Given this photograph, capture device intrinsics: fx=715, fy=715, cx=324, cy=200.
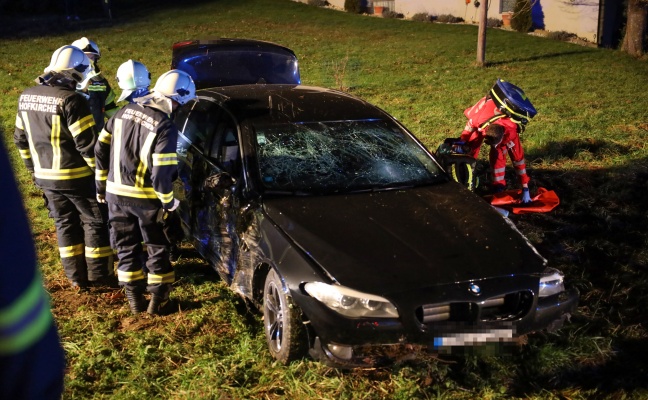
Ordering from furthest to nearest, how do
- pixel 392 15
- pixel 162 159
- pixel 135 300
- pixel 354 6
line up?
1. pixel 354 6
2. pixel 392 15
3. pixel 135 300
4. pixel 162 159

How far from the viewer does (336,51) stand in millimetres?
20141

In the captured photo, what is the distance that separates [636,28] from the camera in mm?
20000

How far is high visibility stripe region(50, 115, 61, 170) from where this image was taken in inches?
189

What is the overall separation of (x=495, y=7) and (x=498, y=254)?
23.7 metres

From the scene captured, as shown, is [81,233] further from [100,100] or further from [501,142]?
[501,142]

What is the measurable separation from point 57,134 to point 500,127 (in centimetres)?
390

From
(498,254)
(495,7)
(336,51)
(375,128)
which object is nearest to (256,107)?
(375,128)

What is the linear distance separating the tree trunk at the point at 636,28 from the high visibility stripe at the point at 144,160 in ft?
60.8

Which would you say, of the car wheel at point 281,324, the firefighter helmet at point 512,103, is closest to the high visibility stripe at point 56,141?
the car wheel at point 281,324

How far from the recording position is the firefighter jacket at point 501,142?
6.73 metres

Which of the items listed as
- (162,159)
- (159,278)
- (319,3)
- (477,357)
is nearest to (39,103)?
(162,159)

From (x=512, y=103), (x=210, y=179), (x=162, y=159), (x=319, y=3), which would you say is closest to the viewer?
(x=162, y=159)

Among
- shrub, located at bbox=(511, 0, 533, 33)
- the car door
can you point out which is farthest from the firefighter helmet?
shrub, located at bbox=(511, 0, 533, 33)

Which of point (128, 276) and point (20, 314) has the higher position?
point (20, 314)
